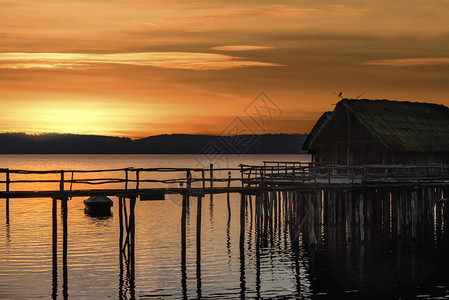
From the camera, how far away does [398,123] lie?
45625 millimetres

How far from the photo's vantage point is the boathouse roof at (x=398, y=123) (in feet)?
141

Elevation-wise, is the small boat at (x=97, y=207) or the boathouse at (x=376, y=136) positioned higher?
the boathouse at (x=376, y=136)

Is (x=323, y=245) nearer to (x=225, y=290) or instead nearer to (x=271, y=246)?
(x=271, y=246)

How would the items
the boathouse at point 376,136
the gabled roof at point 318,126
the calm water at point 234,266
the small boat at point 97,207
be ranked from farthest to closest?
1. the small boat at point 97,207
2. the gabled roof at point 318,126
3. the boathouse at point 376,136
4. the calm water at point 234,266

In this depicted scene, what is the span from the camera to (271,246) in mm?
39438

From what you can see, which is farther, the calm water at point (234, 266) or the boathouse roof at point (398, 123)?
the boathouse roof at point (398, 123)

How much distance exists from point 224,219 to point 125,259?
76.4 feet

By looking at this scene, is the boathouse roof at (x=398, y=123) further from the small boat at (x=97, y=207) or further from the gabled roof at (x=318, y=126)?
the small boat at (x=97, y=207)

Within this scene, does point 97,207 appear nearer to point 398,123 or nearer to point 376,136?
point 398,123

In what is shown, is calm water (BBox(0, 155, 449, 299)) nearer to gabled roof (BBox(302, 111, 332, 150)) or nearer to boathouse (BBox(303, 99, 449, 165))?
boathouse (BBox(303, 99, 449, 165))

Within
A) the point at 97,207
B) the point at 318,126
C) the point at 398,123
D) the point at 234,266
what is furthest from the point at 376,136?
the point at 97,207

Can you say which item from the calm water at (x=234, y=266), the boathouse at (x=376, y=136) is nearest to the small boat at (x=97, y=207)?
the calm water at (x=234, y=266)

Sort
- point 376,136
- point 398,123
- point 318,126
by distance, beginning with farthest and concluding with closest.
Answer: point 318,126 → point 398,123 → point 376,136

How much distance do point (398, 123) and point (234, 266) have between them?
1815 cm
